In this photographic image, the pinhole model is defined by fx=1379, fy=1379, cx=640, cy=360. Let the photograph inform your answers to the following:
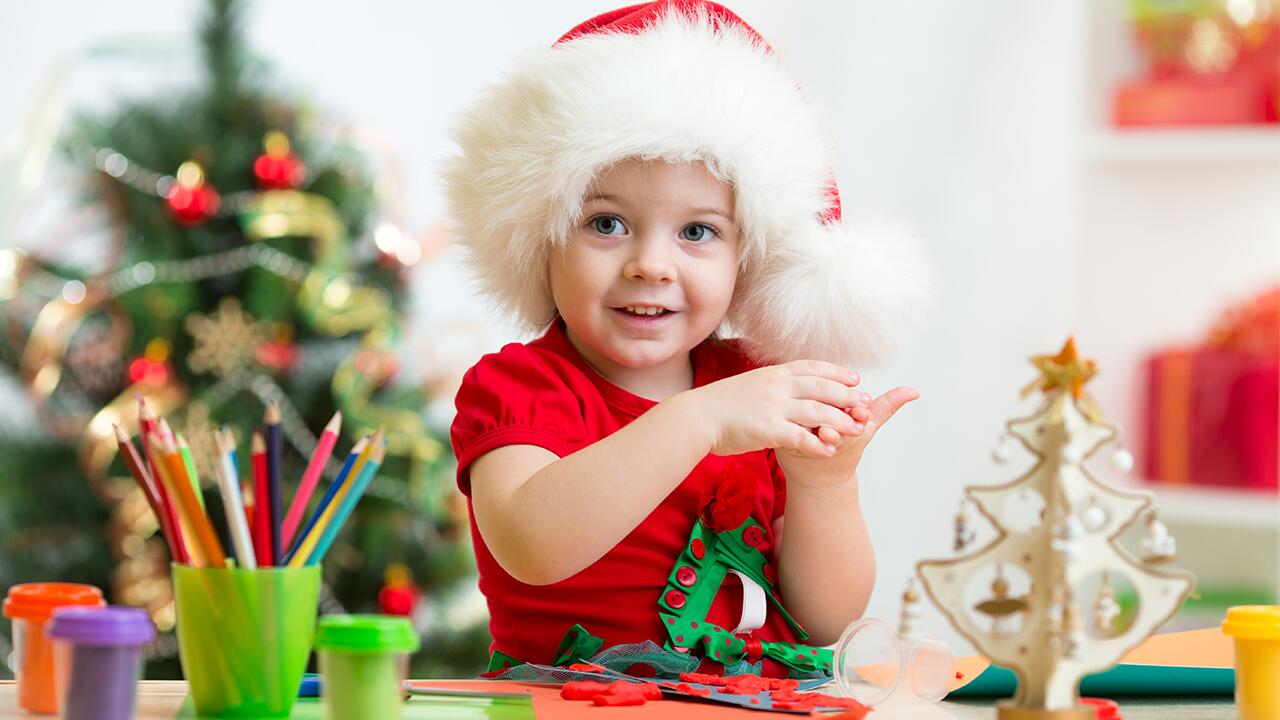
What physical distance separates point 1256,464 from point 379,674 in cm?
185

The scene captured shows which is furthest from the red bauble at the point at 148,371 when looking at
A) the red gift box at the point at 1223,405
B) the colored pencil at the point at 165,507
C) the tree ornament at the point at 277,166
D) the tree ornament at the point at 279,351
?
the red gift box at the point at 1223,405

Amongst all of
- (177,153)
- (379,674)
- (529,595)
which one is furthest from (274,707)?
(177,153)

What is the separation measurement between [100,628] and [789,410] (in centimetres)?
35

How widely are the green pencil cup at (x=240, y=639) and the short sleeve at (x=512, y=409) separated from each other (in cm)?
22

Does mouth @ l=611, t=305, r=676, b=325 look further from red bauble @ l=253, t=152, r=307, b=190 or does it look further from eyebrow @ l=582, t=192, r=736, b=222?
red bauble @ l=253, t=152, r=307, b=190

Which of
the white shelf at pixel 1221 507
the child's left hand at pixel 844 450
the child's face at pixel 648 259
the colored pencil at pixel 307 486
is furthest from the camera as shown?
the white shelf at pixel 1221 507

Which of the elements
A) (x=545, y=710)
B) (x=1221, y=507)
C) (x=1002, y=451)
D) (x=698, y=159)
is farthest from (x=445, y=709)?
(x=1221, y=507)

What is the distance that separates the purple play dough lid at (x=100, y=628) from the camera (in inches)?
20.6

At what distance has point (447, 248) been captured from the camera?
75.7 inches

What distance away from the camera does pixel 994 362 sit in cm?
235

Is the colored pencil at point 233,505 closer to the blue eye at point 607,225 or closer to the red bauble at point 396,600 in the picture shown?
the blue eye at point 607,225

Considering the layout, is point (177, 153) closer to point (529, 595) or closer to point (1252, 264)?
point (529, 595)

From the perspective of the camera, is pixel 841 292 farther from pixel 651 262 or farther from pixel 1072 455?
pixel 1072 455

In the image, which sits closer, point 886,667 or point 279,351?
point 886,667
